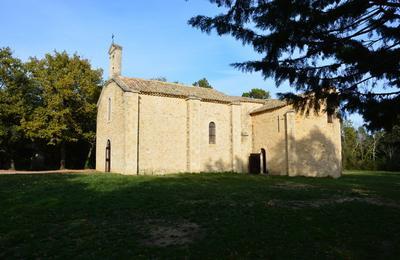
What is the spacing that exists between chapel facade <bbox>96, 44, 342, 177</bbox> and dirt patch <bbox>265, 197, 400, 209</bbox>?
39.2 feet

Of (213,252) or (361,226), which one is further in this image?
(361,226)

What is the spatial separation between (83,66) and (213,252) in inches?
1290

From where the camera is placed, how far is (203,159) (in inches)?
1061

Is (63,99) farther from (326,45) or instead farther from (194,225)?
(326,45)

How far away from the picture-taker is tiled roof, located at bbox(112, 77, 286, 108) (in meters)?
25.1

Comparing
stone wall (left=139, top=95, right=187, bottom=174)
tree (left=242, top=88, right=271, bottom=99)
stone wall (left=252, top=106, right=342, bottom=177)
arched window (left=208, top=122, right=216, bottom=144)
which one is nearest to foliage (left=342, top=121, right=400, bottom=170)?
tree (left=242, top=88, right=271, bottom=99)

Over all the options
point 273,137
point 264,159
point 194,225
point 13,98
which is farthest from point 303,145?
point 13,98

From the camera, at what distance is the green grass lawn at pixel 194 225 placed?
6.68 meters

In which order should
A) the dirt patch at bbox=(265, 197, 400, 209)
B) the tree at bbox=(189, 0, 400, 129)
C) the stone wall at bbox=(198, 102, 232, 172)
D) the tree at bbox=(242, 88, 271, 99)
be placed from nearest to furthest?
the tree at bbox=(189, 0, 400, 129)
the dirt patch at bbox=(265, 197, 400, 209)
the stone wall at bbox=(198, 102, 232, 172)
the tree at bbox=(242, 88, 271, 99)

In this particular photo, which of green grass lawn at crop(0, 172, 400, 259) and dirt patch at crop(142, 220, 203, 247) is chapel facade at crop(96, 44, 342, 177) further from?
dirt patch at crop(142, 220, 203, 247)

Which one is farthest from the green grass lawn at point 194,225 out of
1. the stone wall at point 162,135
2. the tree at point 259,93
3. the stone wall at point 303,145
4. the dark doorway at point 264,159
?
the tree at point 259,93

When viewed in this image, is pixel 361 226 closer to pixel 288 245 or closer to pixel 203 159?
pixel 288 245

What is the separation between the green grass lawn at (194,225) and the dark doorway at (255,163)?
1476 cm

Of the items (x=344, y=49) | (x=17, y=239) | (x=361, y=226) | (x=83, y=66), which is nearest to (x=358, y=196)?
(x=361, y=226)
